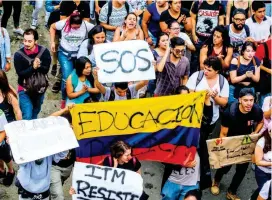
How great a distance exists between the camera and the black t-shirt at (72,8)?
27.6 feet

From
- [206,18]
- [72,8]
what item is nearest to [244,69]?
[206,18]

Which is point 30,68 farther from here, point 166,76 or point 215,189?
point 215,189

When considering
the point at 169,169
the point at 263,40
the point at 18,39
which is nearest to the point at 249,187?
the point at 169,169

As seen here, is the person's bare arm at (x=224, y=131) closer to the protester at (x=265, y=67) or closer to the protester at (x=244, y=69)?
the protester at (x=244, y=69)

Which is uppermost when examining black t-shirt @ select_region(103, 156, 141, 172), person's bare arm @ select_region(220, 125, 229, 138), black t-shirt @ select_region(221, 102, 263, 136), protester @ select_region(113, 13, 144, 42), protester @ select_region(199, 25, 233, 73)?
protester @ select_region(113, 13, 144, 42)

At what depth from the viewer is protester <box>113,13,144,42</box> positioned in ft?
26.1

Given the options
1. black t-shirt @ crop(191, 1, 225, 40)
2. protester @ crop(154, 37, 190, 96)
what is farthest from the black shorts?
black t-shirt @ crop(191, 1, 225, 40)

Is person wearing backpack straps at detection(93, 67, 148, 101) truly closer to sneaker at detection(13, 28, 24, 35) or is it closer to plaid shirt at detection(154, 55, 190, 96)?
plaid shirt at detection(154, 55, 190, 96)

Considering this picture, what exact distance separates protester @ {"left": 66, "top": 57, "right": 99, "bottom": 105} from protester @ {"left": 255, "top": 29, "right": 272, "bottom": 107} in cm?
242

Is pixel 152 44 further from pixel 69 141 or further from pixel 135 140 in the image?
pixel 69 141

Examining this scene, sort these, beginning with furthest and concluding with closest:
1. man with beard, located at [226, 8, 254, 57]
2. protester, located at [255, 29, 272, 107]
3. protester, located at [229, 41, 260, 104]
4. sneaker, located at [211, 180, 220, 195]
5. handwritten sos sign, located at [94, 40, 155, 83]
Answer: man with beard, located at [226, 8, 254, 57] < protester, located at [255, 29, 272, 107] < protester, located at [229, 41, 260, 104] < sneaker, located at [211, 180, 220, 195] < handwritten sos sign, located at [94, 40, 155, 83]

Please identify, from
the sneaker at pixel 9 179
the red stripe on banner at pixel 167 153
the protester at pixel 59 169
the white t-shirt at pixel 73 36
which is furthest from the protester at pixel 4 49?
the red stripe on banner at pixel 167 153

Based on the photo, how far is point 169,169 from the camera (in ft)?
21.4

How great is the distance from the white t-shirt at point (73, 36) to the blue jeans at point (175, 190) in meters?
2.69
